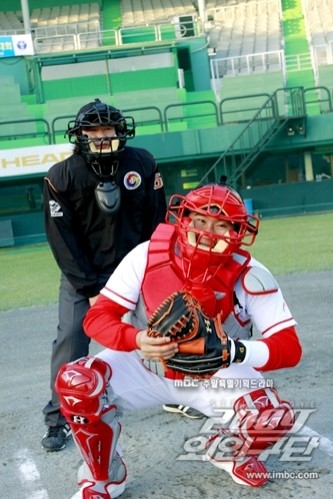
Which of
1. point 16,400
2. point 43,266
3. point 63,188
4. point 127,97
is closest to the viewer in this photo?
point 63,188

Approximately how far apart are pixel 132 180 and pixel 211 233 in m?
1.61

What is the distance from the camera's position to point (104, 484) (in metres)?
3.90

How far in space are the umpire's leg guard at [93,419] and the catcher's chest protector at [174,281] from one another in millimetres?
406

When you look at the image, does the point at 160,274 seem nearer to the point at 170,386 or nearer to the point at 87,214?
the point at 170,386

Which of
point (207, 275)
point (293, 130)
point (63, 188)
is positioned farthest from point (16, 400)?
point (293, 130)

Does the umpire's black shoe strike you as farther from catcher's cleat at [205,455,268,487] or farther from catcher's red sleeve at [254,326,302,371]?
catcher's red sleeve at [254,326,302,371]

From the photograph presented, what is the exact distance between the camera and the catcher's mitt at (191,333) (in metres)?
3.50

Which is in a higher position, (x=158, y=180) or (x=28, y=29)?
(x=28, y=29)

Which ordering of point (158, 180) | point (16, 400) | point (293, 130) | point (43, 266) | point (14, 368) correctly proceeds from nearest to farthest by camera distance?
point (158, 180) → point (16, 400) → point (14, 368) → point (43, 266) → point (293, 130)

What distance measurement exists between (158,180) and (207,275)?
5.64 ft

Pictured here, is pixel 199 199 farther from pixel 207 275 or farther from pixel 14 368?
pixel 14 368

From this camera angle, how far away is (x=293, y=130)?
1018 inches

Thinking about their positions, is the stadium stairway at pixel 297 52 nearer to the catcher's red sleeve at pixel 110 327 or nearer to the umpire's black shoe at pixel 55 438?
the umpire's black shoe at pixel 55 438

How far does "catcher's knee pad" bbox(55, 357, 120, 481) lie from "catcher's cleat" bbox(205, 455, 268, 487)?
1.89ft
